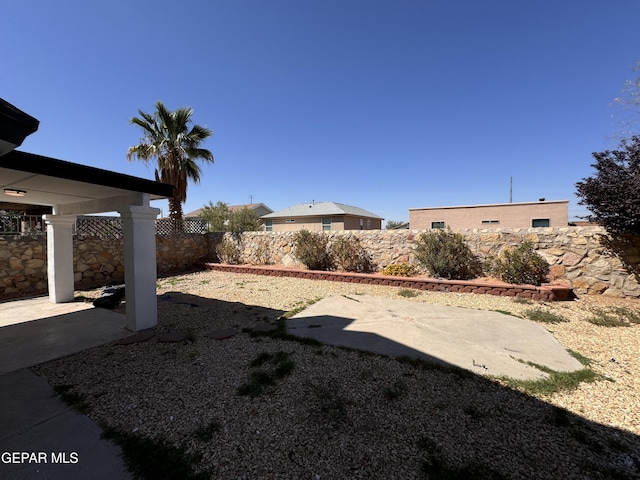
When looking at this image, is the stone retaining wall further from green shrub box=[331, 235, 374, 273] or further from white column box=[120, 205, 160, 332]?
white column box=[120, 205, 160, 332]

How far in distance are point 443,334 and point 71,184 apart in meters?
6.58

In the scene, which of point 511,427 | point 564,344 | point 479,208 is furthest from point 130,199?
point 479,208

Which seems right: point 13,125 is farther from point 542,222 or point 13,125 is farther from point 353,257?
point 542,222

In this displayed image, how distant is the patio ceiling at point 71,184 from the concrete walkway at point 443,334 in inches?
142

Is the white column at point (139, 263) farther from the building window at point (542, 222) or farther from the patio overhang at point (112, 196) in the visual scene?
the building window at point (542, 222)

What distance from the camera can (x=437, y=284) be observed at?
7.95 m

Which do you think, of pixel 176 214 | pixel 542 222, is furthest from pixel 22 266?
pixel 542 222

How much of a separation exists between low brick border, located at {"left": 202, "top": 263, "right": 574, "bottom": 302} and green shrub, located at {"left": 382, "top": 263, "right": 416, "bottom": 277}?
Result: 570mm

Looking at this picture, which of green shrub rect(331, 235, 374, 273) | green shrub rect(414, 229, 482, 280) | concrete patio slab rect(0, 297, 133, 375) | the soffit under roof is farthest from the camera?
green shrub rect(331, 235, 374, 273)

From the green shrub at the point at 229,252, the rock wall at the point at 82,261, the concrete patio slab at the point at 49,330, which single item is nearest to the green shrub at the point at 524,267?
the concrete patio slab at the point at 49,330

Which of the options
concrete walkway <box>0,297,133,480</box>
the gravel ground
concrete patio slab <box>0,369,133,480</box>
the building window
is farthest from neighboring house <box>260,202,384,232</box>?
concrete patio slab <box>0,369,133,480</box>

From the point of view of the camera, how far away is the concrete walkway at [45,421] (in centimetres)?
196

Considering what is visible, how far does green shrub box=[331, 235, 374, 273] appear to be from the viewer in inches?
403

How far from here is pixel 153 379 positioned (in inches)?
124
